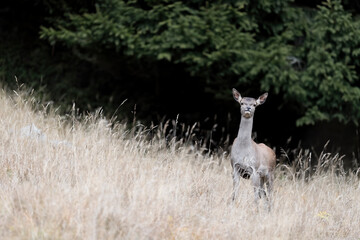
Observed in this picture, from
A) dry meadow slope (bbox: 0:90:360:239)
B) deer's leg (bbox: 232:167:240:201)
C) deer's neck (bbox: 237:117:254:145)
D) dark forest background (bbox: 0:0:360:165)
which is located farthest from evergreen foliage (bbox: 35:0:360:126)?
deer's leg (bbox: 232:167:240:201)

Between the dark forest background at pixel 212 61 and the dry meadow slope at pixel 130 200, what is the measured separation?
2.48 meters

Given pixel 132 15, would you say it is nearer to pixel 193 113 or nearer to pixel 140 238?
pixel 193 113

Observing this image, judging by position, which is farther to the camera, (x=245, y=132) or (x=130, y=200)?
(x=245, y=132)

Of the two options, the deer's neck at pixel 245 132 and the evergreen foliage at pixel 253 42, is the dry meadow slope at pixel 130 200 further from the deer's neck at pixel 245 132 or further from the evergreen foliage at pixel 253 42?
the evergreen foliage at pixel 253 42

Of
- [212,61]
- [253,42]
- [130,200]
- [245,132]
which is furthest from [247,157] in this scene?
[253,42]

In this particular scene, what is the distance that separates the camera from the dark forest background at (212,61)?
995 cm

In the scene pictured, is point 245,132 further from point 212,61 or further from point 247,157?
point 212,61

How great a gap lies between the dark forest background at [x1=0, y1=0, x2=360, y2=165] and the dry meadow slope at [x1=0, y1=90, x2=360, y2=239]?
97.6 inches

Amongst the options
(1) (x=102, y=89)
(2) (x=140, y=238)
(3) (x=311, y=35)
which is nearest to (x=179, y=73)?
(1) (x=102, y=89)

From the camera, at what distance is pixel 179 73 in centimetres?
1291

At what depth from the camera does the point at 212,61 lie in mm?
9945

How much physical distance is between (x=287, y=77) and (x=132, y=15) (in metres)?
3.13

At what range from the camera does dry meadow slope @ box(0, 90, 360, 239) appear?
191 inches

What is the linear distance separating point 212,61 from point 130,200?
5.22m
